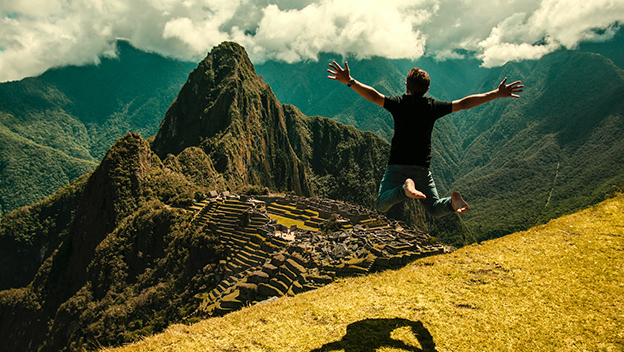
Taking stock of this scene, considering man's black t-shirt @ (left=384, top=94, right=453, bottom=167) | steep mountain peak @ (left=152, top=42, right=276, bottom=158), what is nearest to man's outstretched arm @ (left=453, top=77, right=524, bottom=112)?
man's black t-shirt @ (left=384, top=94, right=453, bottom=167)

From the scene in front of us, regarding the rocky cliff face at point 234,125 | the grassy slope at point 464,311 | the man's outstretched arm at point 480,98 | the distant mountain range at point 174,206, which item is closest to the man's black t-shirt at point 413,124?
the man's outstretched arm at point 480,98

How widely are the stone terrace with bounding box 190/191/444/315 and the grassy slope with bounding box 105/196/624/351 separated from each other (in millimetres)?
5059

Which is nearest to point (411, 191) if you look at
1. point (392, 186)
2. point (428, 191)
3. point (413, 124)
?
point (392, 186)

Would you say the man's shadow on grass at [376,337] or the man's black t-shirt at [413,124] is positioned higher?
the man's black t-shirt at [413,124]

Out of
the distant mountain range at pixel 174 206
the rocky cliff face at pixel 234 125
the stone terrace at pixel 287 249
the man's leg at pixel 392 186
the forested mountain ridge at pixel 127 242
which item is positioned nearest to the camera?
the man's leg at pixel 392 186

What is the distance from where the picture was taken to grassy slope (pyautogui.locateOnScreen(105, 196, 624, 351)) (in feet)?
16.4

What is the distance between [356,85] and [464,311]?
443 centimetres

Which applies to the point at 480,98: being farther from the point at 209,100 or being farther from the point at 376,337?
the point at 209,100

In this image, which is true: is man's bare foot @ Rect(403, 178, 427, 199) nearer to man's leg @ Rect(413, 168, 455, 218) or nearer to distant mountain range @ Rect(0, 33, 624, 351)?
man's leg @ Rect(413, 168, 455, 218)

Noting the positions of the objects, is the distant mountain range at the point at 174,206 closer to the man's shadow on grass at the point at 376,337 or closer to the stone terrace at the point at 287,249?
the stone terrace at the point at 287,249

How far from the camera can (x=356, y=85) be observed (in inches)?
260

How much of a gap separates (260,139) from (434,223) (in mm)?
88021

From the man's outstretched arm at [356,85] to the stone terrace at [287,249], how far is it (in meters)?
7.48

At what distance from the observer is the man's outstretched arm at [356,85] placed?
20.5ft
